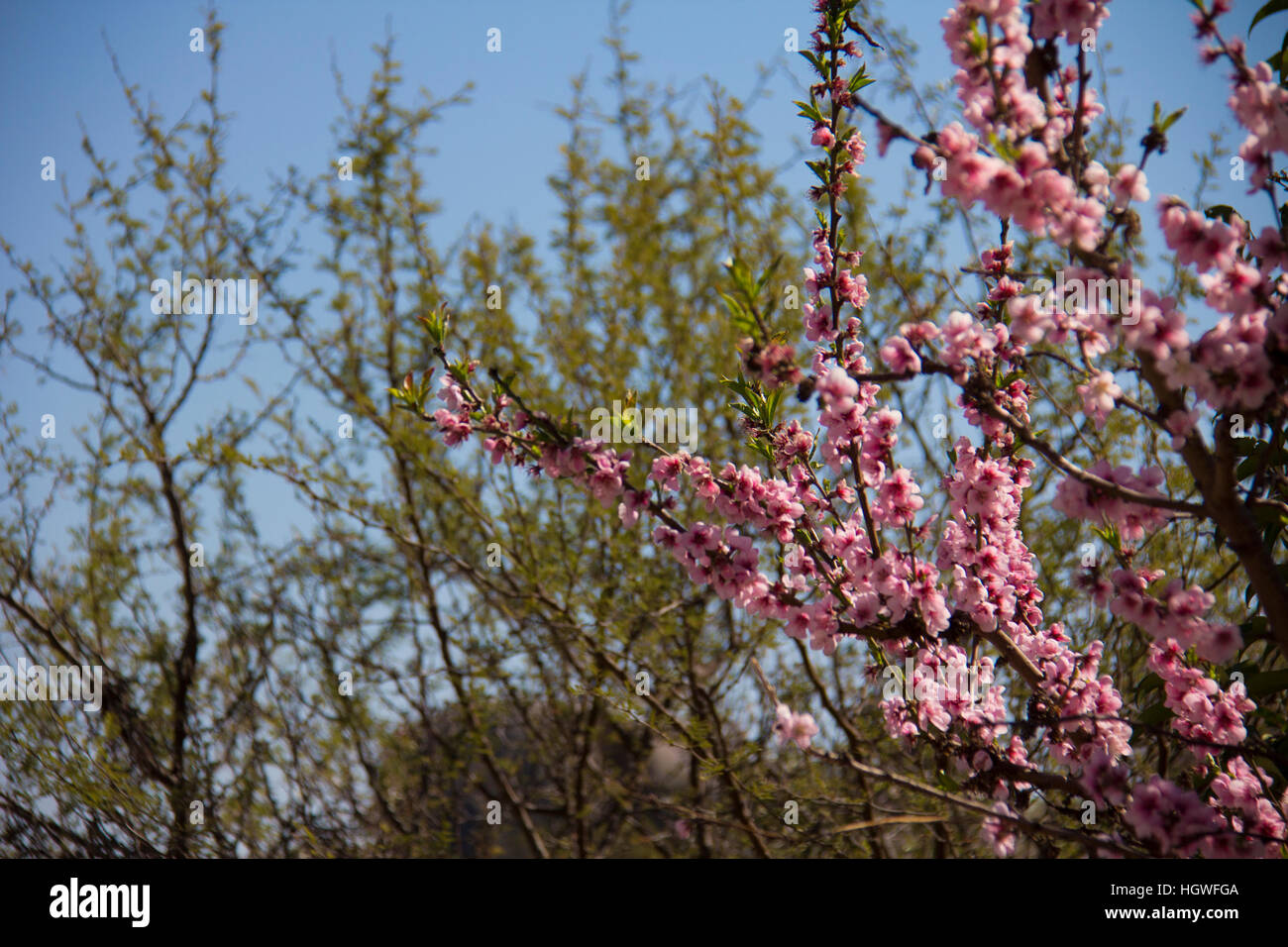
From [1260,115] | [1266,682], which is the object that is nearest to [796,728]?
[1266,682]

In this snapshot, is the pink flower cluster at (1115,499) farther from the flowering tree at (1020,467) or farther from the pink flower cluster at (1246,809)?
the pink flower cluster at (1246,809)

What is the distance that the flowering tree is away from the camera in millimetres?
1534

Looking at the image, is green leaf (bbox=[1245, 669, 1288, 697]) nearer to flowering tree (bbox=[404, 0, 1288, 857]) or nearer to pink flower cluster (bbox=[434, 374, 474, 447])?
flowering tree (bbox=[404, 0, 1288, 857])

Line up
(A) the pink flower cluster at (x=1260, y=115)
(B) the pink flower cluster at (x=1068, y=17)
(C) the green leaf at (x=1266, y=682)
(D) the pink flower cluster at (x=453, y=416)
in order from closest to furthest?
1. (A) the pink flower cluster at (x=1260, y=115)
2. (B) the pink flower cluster at (x=1068, y=17)
3. (C) the green leaf at (x=1266, y=682)
4. (D) the pink flower cluster at (x=453, y=416)

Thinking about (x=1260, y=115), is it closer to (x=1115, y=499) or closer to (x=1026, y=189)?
(x=1026, y=189)

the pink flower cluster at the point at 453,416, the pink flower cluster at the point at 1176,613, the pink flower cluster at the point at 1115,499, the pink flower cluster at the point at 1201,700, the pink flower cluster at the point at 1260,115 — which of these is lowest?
the pink flower cluster at the point at 1201,700

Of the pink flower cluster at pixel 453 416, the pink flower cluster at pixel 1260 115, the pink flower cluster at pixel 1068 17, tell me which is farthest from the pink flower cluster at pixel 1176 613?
the pink flower cluster at pixel 453 416

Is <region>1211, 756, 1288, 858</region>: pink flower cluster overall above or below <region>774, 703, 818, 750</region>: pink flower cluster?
below

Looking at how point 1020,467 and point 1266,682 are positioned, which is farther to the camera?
point 1020,467

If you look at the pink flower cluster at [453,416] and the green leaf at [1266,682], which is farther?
the pink flower cluster at [453,416]

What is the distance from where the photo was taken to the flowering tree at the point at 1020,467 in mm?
1534

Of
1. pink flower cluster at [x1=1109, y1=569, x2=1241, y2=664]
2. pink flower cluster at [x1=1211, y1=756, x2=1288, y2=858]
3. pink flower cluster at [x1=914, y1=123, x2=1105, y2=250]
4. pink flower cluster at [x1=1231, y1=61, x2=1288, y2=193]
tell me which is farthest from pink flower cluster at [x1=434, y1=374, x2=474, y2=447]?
pink flower cluster at [x1=1211, y1=756, x2=1288, y2=858]

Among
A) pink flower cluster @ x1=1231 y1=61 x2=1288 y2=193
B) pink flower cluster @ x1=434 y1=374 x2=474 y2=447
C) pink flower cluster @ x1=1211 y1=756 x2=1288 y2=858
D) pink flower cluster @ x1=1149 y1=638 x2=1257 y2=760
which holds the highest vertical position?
pink flower cluster @ x1=1231 y1=61 x2=1288 y2=193

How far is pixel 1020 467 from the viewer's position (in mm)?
2299
